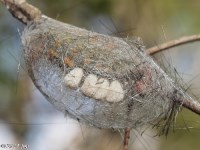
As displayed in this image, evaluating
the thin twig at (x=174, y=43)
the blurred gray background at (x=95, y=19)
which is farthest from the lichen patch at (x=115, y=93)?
the blurred gray background at (x=95, y=19)

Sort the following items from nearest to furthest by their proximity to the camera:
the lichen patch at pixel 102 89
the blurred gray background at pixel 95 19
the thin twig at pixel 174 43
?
1. the lichen patch at pixel 102 89
2. the thin twig at pixel 174 43
3. the blurred gray background at pixel 95 19

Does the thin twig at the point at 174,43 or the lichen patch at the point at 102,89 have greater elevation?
the thin twig at the point at 174,43

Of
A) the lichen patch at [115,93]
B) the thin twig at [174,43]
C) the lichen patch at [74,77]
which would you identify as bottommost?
the lichen patch at [115,93]

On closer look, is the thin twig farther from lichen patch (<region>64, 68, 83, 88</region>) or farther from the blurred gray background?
the blurred gray background

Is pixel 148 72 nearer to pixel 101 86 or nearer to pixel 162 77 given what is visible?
pixel 162 77

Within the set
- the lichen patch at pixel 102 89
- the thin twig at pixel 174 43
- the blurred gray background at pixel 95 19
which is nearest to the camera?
the lichen patch at pixel 102 89

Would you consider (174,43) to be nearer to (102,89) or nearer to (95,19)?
(102,89)

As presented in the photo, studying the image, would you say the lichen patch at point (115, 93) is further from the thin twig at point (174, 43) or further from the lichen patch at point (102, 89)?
the thin twig at point (174, 43)

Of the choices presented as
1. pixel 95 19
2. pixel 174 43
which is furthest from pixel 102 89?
pixel 95 19

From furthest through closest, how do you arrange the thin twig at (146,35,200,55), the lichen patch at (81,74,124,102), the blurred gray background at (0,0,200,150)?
the blurred gray background at (0,0,200,150)
the thin twig at (146,35,200,55)
the lichen patch at (81,74,124,102)

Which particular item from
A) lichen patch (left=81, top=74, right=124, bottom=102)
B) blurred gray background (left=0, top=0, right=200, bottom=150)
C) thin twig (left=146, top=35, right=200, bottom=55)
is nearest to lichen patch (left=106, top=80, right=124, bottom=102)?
lichen patch (left=81, top=74, right=124, bottom=102)

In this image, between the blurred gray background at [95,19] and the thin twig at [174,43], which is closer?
the thin twig at [174,43]
